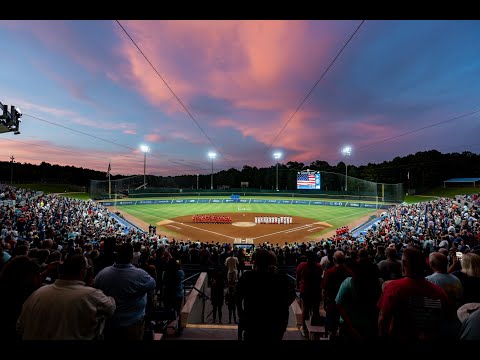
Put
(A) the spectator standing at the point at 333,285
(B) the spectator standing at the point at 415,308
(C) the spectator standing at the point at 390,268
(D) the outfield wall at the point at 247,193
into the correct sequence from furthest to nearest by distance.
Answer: (D) the outfield wall at the point at 247,193 < (C) the spectator standing at the point at 390,268 < (A) the spectator standing at the point at 333,285 < (B) the spectator standing at the point at 415,308

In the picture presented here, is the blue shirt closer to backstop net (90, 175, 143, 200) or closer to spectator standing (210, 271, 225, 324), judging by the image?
spectator standing (210, 271, 225, 324)

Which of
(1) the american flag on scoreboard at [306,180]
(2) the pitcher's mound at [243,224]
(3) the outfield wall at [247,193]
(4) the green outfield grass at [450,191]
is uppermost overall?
(1) the american flag on scoreboard at [306,180]

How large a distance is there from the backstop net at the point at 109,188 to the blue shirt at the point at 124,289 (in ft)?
181

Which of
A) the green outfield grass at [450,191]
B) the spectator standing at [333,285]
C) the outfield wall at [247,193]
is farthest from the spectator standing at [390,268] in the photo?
the green outfield grass at [450,191]

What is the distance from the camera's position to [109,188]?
184 ft

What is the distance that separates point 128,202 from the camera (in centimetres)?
6212

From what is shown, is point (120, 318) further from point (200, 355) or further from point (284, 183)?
point (284, 183)

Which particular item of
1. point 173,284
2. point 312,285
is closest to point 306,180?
point 312,285

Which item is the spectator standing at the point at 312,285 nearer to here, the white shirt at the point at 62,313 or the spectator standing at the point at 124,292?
the spectator standing at the point at 124,292

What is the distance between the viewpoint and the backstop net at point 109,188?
6010 cm
